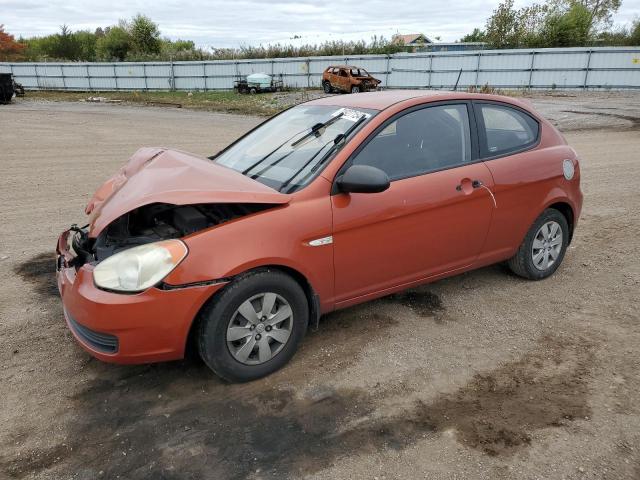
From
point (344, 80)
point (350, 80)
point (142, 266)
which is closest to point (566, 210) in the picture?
point (142, 266)

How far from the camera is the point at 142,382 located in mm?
3197

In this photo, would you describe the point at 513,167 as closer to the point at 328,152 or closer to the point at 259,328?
the point at 328,152

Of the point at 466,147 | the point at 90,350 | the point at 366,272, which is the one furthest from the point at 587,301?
the point at 90,350

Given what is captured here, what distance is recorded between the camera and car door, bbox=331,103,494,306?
341 cm

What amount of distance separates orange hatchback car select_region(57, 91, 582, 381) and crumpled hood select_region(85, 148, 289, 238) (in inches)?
0.5

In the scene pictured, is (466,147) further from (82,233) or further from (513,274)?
(82,233)

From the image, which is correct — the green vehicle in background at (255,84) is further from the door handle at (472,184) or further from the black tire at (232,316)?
the black tire at (232,316)

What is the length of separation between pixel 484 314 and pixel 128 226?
8.99 feet

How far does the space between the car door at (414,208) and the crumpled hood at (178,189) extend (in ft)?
1.86

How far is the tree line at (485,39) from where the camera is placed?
120 ft

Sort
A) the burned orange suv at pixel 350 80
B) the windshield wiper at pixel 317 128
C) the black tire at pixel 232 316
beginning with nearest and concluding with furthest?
the black tire at pixel 232 316, the windshield wiper at pixel 317 128, the burned orange suv at pixel 350 80

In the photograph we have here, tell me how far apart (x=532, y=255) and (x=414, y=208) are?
5.24ft

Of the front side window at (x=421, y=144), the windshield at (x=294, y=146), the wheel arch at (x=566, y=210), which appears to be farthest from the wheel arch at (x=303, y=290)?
the wheel arch at (x=566, y=210)

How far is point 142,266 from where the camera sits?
9.26 feet
